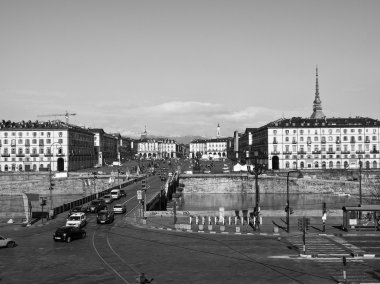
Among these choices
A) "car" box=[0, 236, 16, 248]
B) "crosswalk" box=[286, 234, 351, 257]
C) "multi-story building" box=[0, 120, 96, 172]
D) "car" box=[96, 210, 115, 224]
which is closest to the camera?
"crosswalk" box=[286, 234, 351, 257]

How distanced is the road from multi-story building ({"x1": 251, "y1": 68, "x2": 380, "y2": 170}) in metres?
112

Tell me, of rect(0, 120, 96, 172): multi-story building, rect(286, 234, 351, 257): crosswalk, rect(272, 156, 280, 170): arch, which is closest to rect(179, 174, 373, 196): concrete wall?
rect(272, 156, 280, 170): arch

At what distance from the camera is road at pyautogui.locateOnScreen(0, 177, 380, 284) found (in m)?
28.5

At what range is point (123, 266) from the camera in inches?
1228

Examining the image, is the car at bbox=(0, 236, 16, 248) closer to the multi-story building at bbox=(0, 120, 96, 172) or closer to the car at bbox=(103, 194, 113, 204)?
the car at bbox=(103, 194, 113, 204)

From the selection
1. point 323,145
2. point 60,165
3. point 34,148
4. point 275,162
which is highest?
point 323,145

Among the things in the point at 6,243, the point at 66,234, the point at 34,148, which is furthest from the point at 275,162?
the point at 6,243

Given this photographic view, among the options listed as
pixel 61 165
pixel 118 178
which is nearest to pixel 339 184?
pixel 118 178

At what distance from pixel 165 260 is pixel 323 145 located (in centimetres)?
12674

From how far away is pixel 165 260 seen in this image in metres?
33.5

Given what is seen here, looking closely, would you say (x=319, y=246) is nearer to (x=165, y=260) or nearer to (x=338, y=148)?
(x=165, y=260)

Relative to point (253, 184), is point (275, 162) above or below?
above

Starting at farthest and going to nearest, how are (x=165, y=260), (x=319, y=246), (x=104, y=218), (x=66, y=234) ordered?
(x=104, y=218) → (x=66, y=234) → (x=319, y=246) → (x=165, y=260)

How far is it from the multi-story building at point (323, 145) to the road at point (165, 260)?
11157 cm
